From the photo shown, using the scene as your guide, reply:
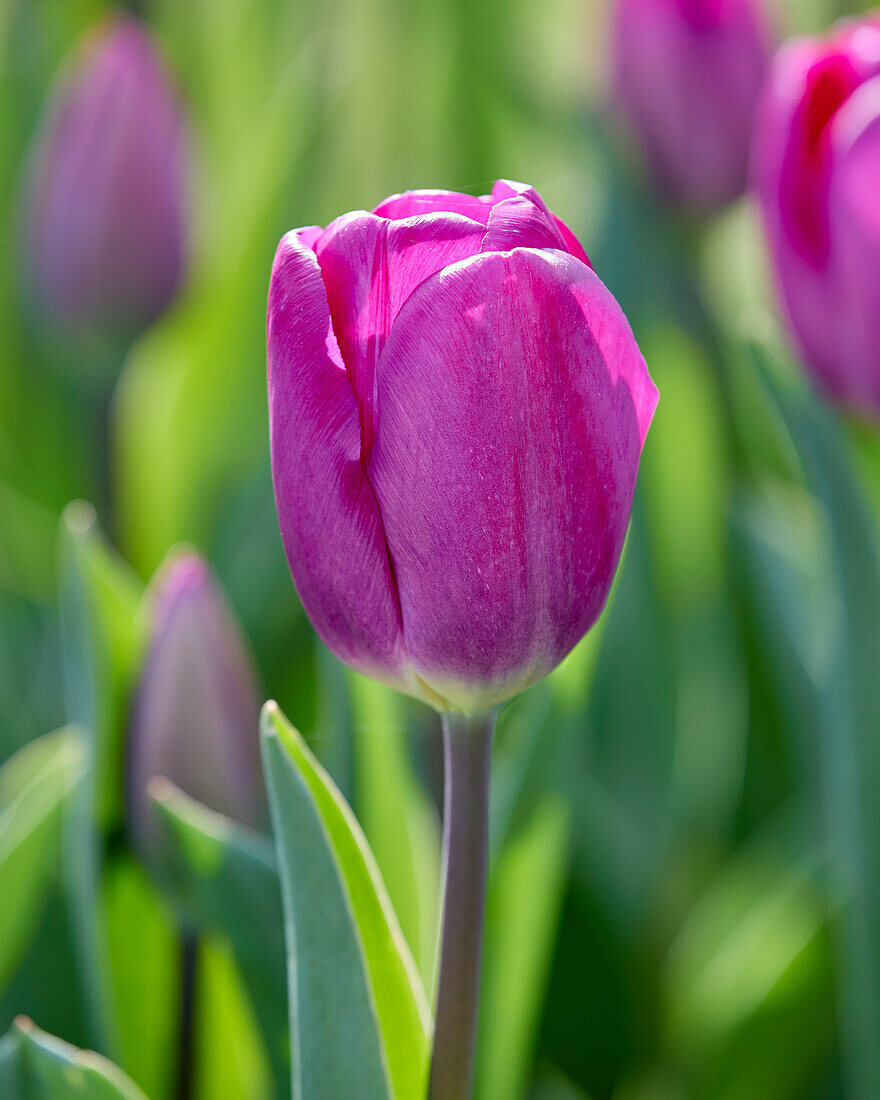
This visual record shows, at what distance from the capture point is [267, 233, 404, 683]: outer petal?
10.4 inches

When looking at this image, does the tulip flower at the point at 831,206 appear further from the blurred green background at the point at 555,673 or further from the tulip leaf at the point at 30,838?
the tulip leaf at the point at 30,838

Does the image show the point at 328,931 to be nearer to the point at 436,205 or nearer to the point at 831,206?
the point at 436,205

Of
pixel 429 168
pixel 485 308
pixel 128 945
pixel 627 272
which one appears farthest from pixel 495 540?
pixel 429 168

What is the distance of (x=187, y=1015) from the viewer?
1.56 ft

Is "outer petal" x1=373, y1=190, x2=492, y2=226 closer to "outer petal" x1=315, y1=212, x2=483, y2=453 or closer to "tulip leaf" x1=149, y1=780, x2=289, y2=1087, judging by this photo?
"outer petal" x1=315, y1=212, x2=483, y2=453

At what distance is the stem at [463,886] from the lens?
0.28 m

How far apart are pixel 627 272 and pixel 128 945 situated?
0.55m

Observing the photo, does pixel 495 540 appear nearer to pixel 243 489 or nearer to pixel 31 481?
pixel 243 489

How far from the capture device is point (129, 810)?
455mm

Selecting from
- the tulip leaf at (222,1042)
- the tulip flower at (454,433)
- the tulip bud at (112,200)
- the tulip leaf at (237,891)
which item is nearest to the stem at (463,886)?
the tulip flower at (454,433)

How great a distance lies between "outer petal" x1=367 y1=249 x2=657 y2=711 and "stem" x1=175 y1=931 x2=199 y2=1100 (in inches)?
9.7

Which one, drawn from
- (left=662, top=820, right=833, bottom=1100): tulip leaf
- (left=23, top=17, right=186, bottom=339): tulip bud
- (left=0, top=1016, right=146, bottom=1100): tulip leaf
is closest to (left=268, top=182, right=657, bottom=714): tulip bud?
(left=0, top=1016, right=146, bottom=1100): tulip leaf

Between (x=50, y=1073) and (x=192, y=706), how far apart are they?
0.13 meters

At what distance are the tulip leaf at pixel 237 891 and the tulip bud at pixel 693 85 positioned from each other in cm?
52
